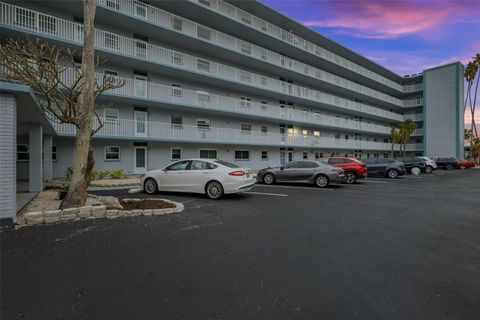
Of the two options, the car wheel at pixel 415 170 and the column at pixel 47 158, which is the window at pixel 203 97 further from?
the car wheel at pixel 415 170

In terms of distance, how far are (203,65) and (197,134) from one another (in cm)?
640

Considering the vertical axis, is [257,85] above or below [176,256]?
above

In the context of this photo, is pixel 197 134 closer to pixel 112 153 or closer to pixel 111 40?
pixel 112 153

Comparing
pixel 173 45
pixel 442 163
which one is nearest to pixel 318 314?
pixel 173 45

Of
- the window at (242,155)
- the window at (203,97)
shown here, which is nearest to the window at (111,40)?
the window at (203,97)

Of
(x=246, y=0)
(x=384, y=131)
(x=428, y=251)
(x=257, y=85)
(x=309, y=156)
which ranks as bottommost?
(x=428, y=251)

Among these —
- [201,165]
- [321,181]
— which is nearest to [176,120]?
[201,165]

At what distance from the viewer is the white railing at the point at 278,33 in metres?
21.6

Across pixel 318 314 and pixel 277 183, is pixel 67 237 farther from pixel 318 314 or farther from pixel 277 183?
pixel 277 183

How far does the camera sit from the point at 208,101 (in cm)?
2091

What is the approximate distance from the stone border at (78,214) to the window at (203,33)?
61.0ft

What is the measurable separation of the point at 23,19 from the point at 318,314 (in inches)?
781

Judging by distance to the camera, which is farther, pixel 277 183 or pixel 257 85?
pixel 257 85

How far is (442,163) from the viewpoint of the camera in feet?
105
